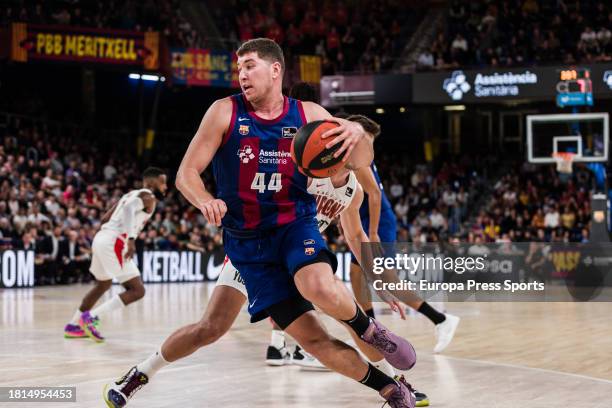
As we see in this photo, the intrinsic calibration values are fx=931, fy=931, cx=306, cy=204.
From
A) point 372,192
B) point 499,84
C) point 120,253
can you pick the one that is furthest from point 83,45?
point 372,192

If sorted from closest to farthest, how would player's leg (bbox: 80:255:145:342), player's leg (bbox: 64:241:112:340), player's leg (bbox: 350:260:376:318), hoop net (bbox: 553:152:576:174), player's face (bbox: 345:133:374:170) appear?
player's face (bbox: 345:133:374:170) → player's leg (bbox: 350:260:376:318) → player's leg (bbox: 80:255:145:342) → player's leg (bbox: 64:241:112:340) → hoop net (bbox: 553:152:576:174)

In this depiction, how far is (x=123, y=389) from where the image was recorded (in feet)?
18.6

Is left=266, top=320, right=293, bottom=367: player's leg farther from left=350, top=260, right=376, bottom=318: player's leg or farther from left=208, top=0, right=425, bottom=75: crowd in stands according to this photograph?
left=208, top=0, right=425, bottom=75: crowd in stands

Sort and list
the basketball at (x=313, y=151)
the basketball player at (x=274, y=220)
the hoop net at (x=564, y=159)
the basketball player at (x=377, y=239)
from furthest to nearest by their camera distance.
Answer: the hoop net at (x=564, y=159) < the basketball player at (x=377, y=239) < the basketball player at (x=274, y=220) < the basketball at (x=313, y=151)

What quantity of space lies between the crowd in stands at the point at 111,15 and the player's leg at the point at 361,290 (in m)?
17.9

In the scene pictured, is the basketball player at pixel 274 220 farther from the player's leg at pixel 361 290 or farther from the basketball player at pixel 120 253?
the basketball player at pixel 120 253

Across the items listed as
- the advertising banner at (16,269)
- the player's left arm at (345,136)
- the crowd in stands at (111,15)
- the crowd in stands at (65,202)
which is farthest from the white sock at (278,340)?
the crowd in stands at (111,15)

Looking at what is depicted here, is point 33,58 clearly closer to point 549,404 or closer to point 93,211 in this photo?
point 93,211

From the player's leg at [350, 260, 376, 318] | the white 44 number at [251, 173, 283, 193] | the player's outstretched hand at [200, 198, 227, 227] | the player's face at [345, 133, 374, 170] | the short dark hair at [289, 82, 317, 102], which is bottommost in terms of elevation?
the player's leg at [350, 260, 376, 318]

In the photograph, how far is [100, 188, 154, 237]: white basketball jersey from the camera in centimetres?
1088

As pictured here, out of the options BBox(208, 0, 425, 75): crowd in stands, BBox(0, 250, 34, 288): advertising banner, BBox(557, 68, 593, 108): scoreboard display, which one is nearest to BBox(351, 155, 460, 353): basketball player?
BBox(0, 250, 34, 288): advertising banner

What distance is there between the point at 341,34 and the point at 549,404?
81.7 feet

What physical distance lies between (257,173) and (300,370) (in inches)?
127

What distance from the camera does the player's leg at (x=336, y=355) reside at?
519cm
